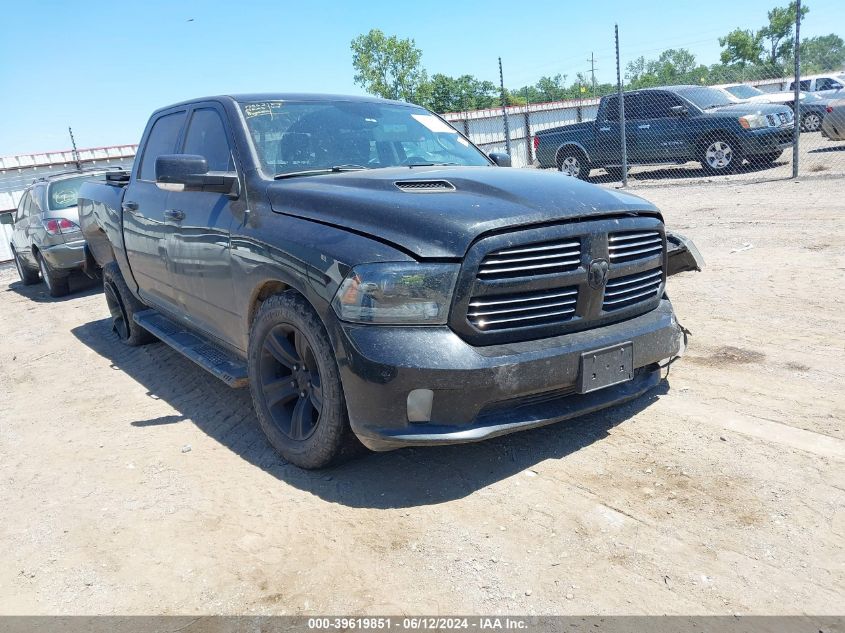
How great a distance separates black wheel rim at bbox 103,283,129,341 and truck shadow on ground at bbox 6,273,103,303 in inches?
152

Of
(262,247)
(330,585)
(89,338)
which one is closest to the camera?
(330,585)

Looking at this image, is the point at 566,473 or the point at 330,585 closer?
the point at 330,585

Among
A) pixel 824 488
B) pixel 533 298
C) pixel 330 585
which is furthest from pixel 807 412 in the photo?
pixel 330 585

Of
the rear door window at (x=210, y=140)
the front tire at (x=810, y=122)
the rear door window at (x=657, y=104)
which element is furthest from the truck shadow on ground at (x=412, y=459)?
the front tire at (x=810, y=122)

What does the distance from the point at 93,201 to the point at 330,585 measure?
5127 millimetres

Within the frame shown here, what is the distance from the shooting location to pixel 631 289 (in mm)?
3473

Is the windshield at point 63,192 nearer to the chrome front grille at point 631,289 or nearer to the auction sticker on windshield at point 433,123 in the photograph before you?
the auction sticker on windshield at point 433,123

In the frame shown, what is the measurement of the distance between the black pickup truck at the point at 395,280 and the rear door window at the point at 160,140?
20.0 inches

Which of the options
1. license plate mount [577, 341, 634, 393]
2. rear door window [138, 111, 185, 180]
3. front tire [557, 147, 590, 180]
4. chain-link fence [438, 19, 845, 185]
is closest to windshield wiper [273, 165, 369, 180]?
rear door window [138, 111, 185, 180]

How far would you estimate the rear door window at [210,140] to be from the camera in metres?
4.15

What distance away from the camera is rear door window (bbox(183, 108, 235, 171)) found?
4148 mm

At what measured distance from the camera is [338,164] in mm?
4066

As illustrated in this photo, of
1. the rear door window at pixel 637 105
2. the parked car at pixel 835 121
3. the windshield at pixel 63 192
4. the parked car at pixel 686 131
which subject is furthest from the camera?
the parked car at pixel 835 121

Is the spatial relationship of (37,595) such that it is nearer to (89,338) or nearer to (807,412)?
(807,412)
